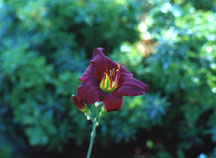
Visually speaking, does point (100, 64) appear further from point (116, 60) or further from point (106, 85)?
point (116, 60)

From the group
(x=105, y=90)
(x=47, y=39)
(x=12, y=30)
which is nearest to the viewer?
(x=105, y=90)

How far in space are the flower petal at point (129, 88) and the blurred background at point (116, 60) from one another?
1.00 metres

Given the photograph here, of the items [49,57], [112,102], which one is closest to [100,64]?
[112,102]

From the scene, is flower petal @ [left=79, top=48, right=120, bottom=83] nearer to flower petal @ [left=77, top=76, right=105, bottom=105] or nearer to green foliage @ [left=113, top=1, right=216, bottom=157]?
flower petal @ [left=77, top=76, right=105, bottom=105]

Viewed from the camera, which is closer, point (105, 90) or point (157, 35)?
point (105, 90)

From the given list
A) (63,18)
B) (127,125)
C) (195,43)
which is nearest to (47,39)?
(63,18)

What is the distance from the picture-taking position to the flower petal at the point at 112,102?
4.29ft

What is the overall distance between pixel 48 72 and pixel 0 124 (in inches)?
31.0

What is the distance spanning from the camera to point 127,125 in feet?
8.40

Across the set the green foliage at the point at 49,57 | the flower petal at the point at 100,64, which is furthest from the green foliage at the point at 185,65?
the flower petal at the point at 100,64

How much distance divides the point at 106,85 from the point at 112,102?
0.43ft

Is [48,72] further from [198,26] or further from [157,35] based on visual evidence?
[198,26]

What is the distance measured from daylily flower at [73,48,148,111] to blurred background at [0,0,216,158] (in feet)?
3.23

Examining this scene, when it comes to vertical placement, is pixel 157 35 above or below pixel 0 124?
above
